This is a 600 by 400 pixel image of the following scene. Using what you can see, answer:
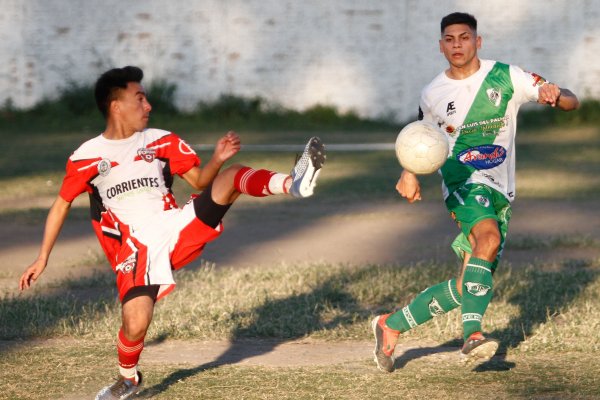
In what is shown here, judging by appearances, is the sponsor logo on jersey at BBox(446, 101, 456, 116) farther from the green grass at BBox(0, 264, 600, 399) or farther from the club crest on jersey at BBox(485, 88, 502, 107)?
the green grass at BBox(0, 264, 600, 399)

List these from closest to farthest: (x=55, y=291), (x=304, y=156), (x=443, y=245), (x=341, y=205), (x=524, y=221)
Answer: (x=304, y=156)
(x=55, y=291)
(x=443, y=245)
(x=524, y=221)
(x=341, y=205)

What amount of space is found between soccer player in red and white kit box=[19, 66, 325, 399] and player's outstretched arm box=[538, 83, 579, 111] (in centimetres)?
134

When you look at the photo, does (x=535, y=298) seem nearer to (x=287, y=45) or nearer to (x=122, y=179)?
(x=122, y=179)

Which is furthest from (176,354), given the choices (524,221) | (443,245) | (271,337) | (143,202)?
(524,221)

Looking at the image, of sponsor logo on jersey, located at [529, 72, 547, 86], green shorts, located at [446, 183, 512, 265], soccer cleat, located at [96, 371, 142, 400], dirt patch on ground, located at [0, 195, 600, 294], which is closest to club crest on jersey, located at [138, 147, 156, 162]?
soccer cleat, located at [96, 371, 142, 400]

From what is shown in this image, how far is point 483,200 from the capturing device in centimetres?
609

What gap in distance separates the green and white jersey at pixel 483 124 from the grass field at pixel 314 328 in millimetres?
981

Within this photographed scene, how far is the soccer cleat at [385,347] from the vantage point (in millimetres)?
5926

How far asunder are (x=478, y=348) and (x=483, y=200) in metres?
0.91

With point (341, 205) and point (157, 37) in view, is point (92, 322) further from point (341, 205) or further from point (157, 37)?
point (157, 37)

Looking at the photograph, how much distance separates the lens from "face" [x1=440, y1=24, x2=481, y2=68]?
6.26 metres

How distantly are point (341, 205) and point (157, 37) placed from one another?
12.3 metres

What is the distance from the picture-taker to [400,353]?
6.47m

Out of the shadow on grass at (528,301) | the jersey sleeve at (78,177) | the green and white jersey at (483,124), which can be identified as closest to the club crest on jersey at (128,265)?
the jersey sleeve at (78,177)
